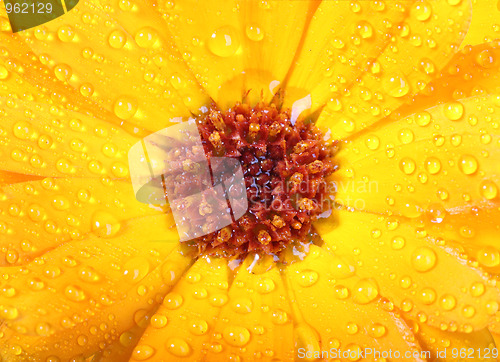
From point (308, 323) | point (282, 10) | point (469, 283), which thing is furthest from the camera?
point (282, 10)

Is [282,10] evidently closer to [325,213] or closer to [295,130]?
[295,130]

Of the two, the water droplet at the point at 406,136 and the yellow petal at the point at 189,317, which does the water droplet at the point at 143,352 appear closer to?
the yellow petal at the point at 189,317

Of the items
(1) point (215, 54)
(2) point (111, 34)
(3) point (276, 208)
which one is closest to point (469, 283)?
(3) point (276, 208)

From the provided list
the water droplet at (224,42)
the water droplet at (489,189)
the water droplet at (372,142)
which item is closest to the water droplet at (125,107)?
the water droplet at (224,42)

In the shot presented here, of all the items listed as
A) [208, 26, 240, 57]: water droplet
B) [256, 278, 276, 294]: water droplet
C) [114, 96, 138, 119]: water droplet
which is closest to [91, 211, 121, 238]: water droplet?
[114, 96, 138, 119]: water droplet

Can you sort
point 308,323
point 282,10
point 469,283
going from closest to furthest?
point 469,283
point 308,323
point 282,10

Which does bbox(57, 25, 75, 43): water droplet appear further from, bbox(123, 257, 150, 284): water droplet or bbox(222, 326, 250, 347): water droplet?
bbox(222, 326, 250, 347): water droplet
